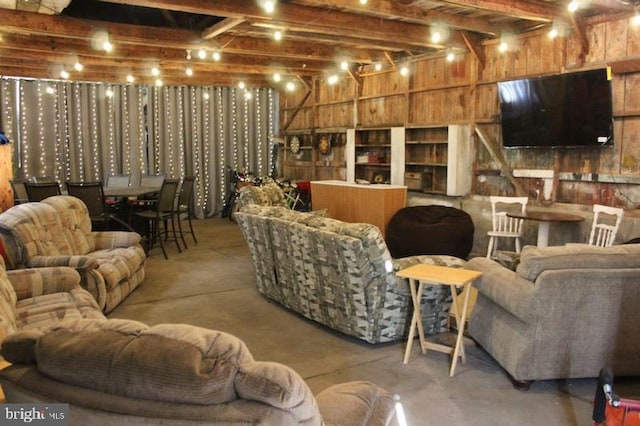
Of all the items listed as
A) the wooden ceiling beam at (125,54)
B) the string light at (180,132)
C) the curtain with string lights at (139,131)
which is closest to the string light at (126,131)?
the curtain with string lights at (139,131)

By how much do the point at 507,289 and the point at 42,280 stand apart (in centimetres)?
302

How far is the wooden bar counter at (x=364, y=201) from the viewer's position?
643cm

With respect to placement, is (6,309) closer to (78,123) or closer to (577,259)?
(577,259)

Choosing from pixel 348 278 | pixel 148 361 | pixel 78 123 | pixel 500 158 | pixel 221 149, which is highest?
pixel 78 123

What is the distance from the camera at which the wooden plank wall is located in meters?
5.39

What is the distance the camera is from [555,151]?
6.05 metres

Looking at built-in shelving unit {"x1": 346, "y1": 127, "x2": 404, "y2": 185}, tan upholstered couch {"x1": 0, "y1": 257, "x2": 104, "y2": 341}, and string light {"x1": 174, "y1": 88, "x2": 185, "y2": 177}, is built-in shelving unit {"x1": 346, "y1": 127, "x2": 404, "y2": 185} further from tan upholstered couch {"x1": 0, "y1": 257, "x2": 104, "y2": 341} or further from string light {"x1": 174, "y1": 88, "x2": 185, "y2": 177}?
A: tan upholstered couch {"x1": 0, "y1": 257, "x2": 104, "y2": 341}

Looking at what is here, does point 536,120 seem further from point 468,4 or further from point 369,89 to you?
point 369,89

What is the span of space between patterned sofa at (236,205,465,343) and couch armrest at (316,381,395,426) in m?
1.89

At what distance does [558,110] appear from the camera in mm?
5793

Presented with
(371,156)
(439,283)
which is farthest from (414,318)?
(371,156)

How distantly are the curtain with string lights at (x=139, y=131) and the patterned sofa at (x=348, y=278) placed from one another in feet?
23.0

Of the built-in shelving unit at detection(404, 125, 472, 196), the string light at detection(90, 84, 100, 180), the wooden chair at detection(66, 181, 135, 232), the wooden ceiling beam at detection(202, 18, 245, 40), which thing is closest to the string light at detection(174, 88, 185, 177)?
the string light at detection(90, 84, 100, 180)

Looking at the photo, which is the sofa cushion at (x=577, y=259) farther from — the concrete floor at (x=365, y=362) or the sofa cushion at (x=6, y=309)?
the sofa cushion at (x=6, y=309)
